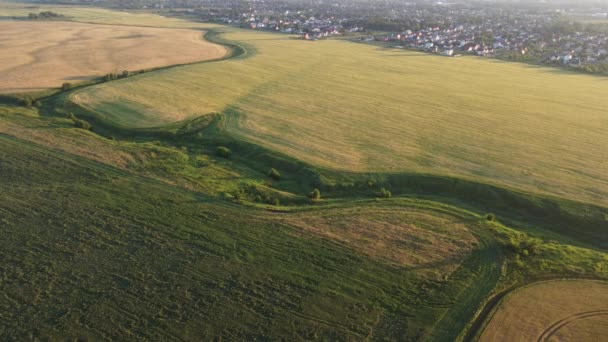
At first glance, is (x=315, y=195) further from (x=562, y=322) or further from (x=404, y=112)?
(x=404, y=112)

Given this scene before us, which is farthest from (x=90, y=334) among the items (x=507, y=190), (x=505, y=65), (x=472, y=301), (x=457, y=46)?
(x=457, y=46)

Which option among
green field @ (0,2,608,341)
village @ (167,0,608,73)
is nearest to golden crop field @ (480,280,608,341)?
green field @ (0,2,608,341)

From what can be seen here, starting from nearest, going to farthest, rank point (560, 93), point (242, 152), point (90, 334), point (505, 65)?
point (90, 334)
point (242, 152)
point (560, 93)
point (505, 65)

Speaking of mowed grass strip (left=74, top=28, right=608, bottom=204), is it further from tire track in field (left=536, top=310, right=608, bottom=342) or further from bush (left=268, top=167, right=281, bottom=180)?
tire track in field (left=536, top=310, right=608, bottom=342)

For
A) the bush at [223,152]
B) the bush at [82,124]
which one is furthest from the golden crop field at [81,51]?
the bush at [223,152]

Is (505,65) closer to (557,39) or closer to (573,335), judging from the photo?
(557,39)

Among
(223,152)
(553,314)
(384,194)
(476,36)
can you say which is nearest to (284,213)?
(384,194)

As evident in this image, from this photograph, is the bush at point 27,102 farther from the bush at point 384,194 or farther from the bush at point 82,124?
the bush at point 384,194
